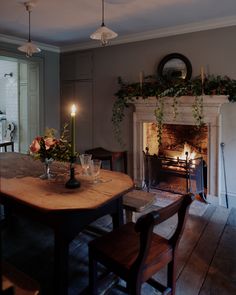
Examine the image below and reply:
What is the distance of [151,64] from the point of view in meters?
4.12

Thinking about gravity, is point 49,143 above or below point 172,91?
below

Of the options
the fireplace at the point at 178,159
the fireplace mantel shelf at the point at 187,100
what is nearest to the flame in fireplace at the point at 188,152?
the fireplace at the point at 178,159

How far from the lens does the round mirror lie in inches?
149

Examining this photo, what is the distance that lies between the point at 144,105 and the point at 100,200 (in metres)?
2.71

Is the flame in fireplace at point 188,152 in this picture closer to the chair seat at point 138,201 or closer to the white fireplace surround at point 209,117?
the white fireplace surround at point 209,117

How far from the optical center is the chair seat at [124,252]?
1.59m

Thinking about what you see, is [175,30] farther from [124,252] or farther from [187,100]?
[124,252]

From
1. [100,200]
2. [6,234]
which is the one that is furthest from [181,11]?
[6,234]

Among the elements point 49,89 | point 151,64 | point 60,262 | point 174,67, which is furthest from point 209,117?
point 49,89

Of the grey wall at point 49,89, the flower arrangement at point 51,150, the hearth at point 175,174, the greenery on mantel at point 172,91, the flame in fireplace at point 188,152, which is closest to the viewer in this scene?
the flower arrangement at point 51,150

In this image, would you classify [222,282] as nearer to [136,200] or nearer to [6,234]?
[136,200]

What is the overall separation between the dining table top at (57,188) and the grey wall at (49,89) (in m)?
2.81

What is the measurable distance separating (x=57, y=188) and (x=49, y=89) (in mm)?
3697

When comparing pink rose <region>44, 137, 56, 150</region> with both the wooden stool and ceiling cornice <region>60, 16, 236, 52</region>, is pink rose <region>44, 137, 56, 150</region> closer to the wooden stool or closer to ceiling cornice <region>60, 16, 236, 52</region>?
the wooden stool
